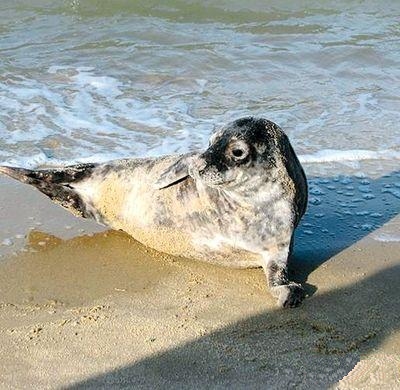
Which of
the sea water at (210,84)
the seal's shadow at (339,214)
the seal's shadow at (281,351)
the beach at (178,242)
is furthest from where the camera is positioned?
the sea water at (210,84)

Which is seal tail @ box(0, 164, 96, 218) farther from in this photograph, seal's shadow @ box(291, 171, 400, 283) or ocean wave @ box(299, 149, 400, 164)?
ocean wave @ box(299, 149, 400, 164)

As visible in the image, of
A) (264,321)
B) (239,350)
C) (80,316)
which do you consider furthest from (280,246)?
(80,316)

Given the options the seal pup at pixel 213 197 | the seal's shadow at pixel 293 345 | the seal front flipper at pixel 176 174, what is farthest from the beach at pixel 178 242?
the seal front flipper at pixel 176 174

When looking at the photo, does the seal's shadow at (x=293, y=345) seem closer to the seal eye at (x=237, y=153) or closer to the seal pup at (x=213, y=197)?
the seal pup at (x=213, y=197)

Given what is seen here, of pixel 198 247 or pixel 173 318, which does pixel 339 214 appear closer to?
pixel 198 247

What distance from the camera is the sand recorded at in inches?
125

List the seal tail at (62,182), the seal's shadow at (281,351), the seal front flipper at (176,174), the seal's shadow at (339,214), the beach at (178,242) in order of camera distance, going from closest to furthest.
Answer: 1. the seal's shadow at (281,351)
2. the beach at (178,242)
3. the seal front flipper at (176,174)
4. the seal's shadow at (339,214)
5. the seal tail at (62,182)

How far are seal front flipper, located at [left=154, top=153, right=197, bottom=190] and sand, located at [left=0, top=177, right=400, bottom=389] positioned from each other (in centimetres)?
43

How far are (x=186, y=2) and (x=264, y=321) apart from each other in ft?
31.3

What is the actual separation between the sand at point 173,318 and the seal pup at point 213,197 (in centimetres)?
11

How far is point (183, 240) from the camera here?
421 centimetres

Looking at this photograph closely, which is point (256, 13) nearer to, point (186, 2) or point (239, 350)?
point (186, 2)

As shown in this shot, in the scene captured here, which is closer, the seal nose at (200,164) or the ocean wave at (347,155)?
the seal nose at (200,164)

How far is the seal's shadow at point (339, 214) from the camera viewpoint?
4383mm
